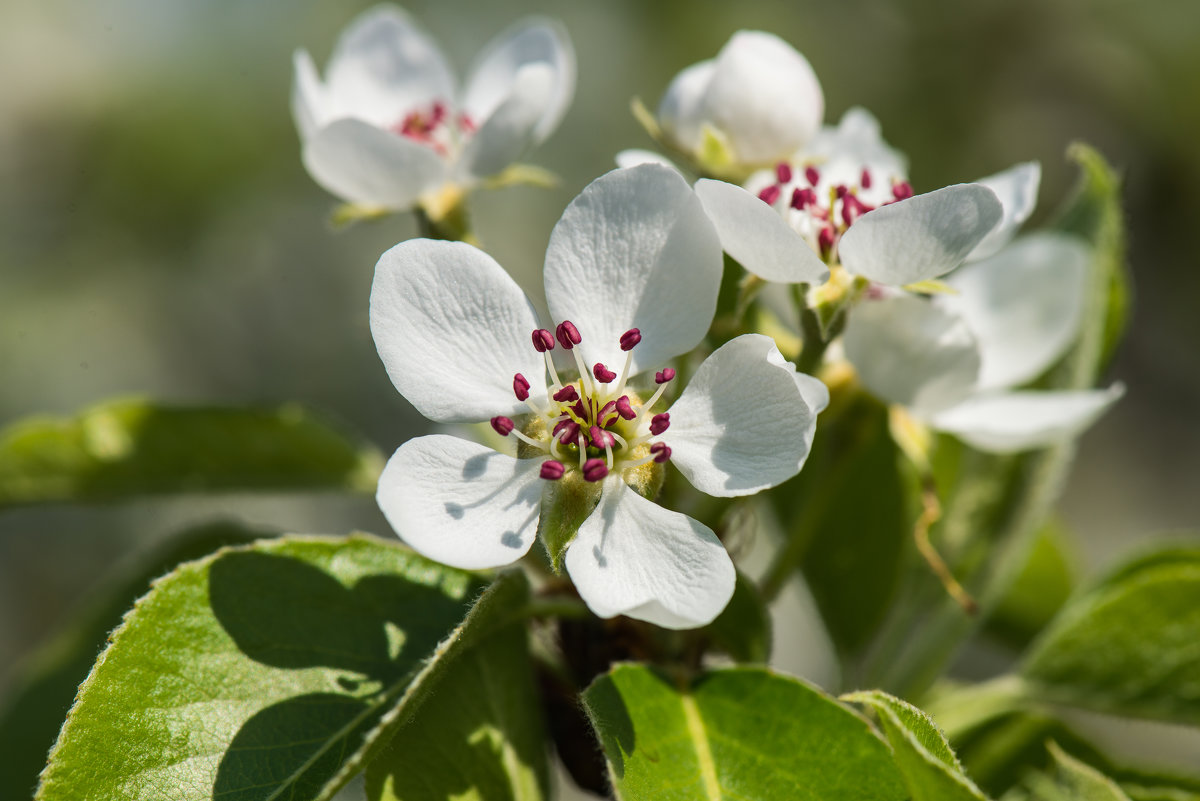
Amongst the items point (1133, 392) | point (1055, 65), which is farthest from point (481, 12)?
point (1133, 392)

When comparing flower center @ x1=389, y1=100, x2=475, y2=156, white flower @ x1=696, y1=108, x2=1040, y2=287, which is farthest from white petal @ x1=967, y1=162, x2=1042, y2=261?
flower center @ x1=389, y1=100, x2=475, y2=156

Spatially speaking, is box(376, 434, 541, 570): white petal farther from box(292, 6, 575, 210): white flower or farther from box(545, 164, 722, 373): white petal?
box(292, 6, 575, 210): white flower

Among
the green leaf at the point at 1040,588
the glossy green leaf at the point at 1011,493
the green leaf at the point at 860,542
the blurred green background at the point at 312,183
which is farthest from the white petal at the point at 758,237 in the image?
the blurred green background at the point at 312,183

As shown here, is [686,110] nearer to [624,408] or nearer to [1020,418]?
[624,408]

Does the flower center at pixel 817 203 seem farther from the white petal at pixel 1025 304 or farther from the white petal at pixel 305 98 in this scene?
the white petal at pixel 305 98

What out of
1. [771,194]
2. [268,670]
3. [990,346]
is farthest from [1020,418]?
[268,670]

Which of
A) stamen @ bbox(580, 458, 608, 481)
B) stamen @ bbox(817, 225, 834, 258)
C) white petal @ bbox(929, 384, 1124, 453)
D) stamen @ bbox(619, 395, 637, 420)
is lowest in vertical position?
white petal @ bbox(929, 384, 1124, 453)
